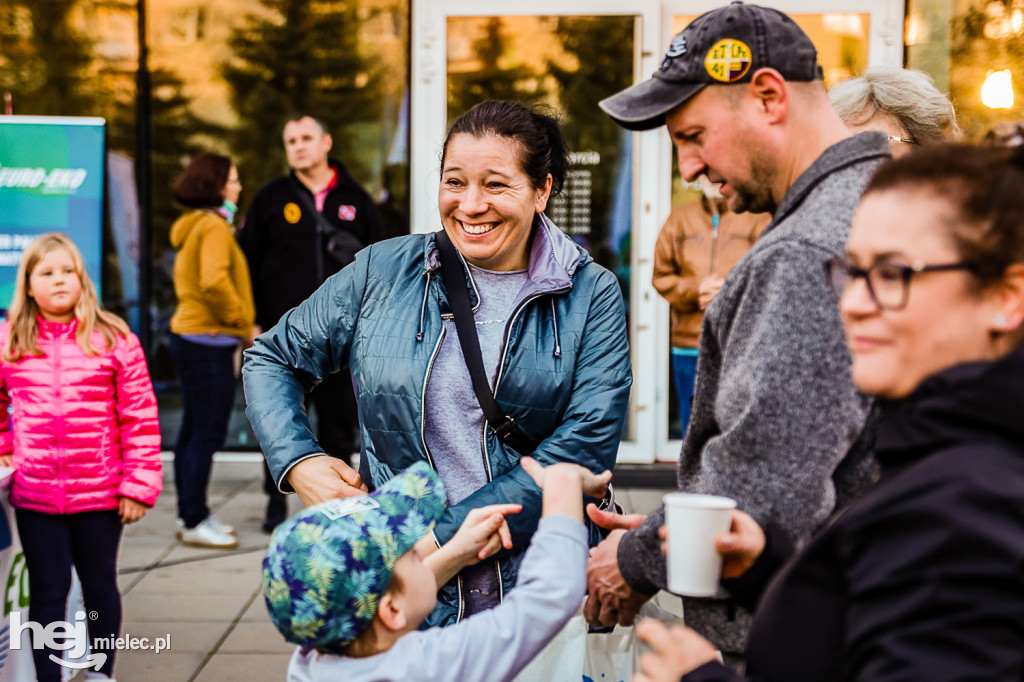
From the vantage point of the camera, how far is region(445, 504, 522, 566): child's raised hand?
209cm

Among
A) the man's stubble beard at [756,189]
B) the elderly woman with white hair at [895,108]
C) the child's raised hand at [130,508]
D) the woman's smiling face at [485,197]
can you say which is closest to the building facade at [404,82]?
the child's raised hand at [130,508]

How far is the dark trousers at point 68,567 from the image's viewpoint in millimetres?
3537

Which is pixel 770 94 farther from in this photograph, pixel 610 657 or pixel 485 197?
pixel 610 657

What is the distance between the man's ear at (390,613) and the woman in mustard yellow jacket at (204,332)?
4130 millimetres

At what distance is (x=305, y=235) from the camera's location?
5.89 meters

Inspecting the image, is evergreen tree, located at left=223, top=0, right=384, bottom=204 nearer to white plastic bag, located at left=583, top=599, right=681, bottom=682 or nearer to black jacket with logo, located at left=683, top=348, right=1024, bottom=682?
white plastic bag, located at left=583, top=599, right=681, bottom=682

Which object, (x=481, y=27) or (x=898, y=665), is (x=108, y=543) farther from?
(x=481, y=27)

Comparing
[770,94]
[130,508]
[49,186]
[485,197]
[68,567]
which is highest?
[49,186]

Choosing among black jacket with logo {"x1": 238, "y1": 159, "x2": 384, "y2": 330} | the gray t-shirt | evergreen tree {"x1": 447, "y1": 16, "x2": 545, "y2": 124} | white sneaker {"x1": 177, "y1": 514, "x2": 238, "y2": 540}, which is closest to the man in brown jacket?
evergreen tree {"x1": 447, "y1": 16, "x2": 545, "y2": 124}

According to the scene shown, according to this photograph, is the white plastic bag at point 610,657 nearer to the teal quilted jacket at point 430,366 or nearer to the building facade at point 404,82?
the teal quilted jacket at point 430,366

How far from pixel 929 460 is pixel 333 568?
1.00m

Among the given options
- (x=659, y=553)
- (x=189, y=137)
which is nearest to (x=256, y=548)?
(x=189, y=137)

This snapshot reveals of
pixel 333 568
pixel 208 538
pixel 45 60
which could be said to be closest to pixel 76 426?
pixel 208 538

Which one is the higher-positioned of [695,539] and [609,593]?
[695,539]
